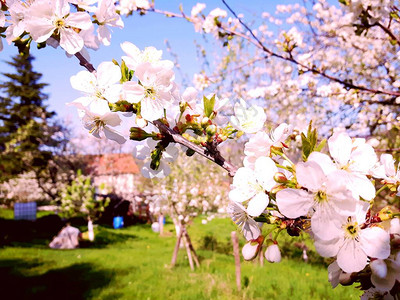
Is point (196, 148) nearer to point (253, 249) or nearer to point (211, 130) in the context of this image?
point (211, 130)

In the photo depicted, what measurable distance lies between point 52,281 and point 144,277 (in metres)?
1.77

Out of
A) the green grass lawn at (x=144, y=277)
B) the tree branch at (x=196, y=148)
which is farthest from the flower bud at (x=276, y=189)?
the green grass lawn at (x=144, y=277)

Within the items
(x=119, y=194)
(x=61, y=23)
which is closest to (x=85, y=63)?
(x=61, y=23)

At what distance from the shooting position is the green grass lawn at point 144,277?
209 inches

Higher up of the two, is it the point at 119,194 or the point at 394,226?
the point at 394,226

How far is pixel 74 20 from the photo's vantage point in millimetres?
869

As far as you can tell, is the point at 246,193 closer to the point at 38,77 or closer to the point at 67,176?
the point at 67,176

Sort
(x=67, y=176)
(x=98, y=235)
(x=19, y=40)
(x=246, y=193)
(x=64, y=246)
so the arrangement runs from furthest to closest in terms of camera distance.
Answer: (x=67, y=176) → (x=98, y=235) → (x=64, y=246) → (x=19, y=40) → (x=246, y=193)

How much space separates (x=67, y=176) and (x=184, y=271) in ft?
42.8

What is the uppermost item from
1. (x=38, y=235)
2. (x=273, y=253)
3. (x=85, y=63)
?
(x=85, y=63)

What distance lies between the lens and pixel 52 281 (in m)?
6.32

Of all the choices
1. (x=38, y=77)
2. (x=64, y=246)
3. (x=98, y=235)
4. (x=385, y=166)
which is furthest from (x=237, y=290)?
(x=38, y=77)

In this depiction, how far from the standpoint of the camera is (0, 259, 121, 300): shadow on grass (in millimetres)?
5438

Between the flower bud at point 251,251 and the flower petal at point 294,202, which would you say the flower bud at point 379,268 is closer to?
the flower petal at point 294,202
